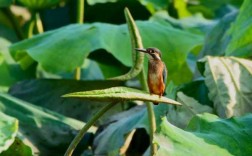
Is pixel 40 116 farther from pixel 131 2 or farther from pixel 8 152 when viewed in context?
pixel 131 2

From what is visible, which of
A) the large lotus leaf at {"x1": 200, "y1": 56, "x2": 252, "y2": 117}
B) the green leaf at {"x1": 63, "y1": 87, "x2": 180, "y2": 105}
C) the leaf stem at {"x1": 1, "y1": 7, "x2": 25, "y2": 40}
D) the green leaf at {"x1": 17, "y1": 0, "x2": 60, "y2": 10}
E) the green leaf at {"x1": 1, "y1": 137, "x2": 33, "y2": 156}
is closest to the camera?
the green leaf at {"x1": 63, "y1": 87, "x2": 180, "y2": 105}

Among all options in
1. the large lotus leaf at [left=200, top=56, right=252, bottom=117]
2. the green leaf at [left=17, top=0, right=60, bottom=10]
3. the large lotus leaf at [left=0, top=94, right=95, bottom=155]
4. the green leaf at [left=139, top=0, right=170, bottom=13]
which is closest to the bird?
the large lotus leaf at [left=200, top=56, right=252, bottom=117]

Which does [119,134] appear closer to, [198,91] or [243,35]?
[198,91]

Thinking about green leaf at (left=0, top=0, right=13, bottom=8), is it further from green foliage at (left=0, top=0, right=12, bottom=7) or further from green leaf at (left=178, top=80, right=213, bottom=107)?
green leaf at (left=178, top=80, right=213, bottom=107)

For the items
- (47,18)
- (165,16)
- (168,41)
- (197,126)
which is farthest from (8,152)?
(47,18)

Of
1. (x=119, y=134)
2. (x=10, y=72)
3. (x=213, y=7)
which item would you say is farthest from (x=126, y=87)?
(x=213, y=7)

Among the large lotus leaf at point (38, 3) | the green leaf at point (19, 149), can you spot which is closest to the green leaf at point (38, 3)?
the large lotus leaf at point (38, 3)

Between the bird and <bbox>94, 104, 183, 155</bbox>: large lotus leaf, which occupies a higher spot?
the bird
